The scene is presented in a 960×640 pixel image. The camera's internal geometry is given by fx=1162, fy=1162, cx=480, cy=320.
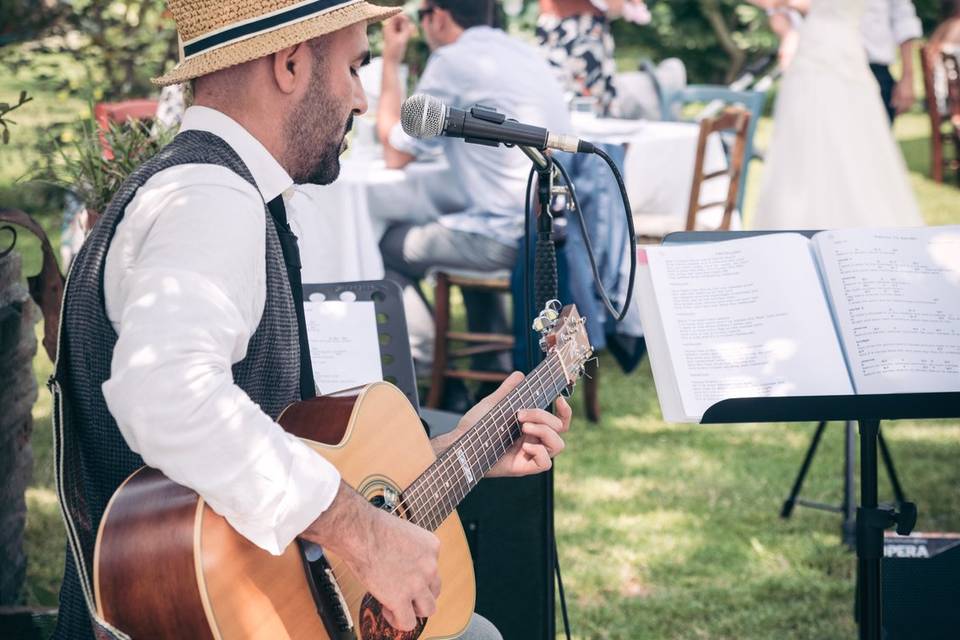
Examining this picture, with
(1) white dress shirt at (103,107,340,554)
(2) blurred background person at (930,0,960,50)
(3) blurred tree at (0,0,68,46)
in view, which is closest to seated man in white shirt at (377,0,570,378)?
(3) blurred tree at (0,0,68,46)

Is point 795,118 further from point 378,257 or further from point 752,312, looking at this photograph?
point 752,312

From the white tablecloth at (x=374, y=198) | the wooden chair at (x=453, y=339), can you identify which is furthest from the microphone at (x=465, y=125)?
the wooden chair at (x=453, y=339)

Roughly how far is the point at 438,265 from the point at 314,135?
9.95ft

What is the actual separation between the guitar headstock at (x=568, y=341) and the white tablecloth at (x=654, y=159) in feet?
10.9

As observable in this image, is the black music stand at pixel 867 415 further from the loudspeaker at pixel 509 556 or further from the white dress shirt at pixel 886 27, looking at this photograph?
the white dress shirt at pixel 886 27

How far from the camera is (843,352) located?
87.0 inches

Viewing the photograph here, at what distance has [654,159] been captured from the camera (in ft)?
19.7

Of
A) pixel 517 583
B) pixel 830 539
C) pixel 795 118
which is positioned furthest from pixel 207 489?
pixel 795 118

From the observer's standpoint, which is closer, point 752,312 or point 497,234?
point 752,312

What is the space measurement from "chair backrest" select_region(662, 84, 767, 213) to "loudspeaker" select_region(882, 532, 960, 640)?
3606 millimetres

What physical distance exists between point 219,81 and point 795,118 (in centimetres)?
471

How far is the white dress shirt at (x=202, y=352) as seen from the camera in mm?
1557

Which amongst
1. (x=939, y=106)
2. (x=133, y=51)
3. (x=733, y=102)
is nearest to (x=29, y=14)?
(x=133, y=51)

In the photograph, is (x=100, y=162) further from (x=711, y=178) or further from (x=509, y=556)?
(x=711, y=178)
